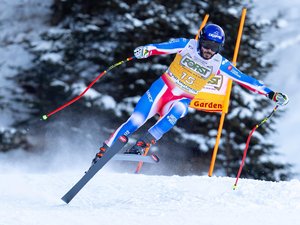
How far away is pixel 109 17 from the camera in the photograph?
13.8 meters

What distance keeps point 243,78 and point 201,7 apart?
24.1 feet

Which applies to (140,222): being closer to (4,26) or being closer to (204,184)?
(204,184)

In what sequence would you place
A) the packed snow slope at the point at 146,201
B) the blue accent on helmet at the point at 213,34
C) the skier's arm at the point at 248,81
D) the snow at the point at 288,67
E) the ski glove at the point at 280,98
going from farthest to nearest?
the snow at the point at 288,67 → the skier's arm at the point at 248,81 → the ski glove at the point at 280,98 → the blue accent on helmet at the point at 213,34 → the packed snow slope at the point at 146,201

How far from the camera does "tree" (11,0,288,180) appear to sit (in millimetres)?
13133

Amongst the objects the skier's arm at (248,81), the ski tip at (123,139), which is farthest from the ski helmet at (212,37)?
the ski tip at (123,139)

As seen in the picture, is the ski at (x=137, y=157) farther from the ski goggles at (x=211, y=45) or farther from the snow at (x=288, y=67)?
the snow at (x=288, y=67)

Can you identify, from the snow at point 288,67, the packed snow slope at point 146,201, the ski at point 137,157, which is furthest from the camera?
the snow at point 288,67

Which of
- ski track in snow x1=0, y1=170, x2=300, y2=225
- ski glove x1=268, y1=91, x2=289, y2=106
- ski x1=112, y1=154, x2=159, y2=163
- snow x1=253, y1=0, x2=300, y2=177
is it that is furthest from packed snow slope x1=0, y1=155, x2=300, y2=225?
snow x1=253, y1=0, x2=300, y2=177

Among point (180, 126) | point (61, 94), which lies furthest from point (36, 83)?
point (180, 126)

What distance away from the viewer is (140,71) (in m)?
13.1

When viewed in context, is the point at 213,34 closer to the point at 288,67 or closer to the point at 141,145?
the point at 141,145

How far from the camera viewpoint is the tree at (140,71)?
13.1 metres

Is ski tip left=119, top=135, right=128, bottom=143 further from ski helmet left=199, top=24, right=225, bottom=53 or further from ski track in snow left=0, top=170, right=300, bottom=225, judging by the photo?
ski helmet left=199, top=24, right=225, bottom=53

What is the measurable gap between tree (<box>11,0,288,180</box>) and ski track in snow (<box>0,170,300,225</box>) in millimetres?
5828
